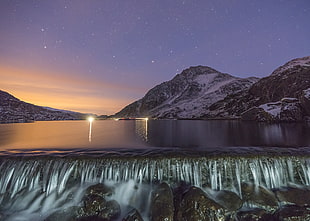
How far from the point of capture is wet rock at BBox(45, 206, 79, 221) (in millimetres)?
7373

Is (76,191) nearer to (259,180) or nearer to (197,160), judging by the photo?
(197,160)

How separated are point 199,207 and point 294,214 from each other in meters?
4.16

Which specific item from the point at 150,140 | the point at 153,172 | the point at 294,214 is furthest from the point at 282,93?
the point at 153,172

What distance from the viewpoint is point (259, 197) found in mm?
8289

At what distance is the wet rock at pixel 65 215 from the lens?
24.2ft

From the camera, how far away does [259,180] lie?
31.2ft

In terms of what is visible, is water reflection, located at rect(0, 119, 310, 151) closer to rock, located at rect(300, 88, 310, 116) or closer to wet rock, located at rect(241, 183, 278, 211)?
wet rock, located at rect(241, 183, 278, 211)

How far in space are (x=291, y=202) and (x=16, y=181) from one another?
1451 centimetres

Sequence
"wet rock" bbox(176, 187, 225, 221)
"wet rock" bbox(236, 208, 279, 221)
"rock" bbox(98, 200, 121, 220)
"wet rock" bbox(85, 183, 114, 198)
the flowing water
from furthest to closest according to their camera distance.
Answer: the flowing water
"wet rock" bbox(85, 183, 114, 198)
"rock" bbox(98, 200, 121, 220)
"wet rock" bbox(236, 208, 279, 221)
"wet rock" bbox(176, 187, 225, 221)

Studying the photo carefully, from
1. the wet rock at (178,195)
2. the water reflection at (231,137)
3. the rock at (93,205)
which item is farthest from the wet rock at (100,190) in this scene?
the water reflection at (231,137)

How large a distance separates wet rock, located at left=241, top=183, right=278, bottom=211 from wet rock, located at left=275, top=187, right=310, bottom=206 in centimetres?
35

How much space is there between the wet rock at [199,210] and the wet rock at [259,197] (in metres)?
2.15

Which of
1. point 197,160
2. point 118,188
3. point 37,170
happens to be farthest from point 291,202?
point 37,170

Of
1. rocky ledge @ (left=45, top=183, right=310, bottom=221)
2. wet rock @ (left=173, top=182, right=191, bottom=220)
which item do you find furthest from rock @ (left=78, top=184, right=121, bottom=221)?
wet rock @ (left=173, top=182, right=191, bottom=220)
